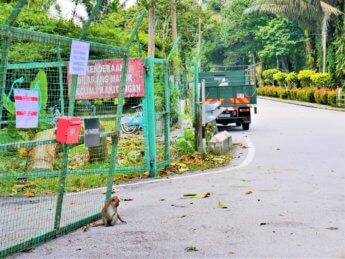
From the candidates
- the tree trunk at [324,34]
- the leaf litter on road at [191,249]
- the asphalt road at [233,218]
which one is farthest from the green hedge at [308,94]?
the leaf litter on road at [191,249]

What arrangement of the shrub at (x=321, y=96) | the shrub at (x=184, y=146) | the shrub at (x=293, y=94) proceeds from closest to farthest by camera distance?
the shrub at (x=184, y=146)
the shrub at (x=321, y=96)
the shrub at (x=293, y=94)

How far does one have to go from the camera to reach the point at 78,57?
18.3ft

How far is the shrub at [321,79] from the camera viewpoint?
38409 mm

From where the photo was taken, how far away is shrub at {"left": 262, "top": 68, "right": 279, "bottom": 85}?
56.6 meters

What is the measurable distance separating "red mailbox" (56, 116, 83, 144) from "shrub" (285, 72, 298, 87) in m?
43.4

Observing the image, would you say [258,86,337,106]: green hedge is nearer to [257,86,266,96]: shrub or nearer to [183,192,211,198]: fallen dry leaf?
[257,86,266,96]: shrub

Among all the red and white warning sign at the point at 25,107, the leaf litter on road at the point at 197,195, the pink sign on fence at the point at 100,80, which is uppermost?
the pink sign on fence at the point at 100,80

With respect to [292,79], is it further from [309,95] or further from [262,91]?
[262,91]

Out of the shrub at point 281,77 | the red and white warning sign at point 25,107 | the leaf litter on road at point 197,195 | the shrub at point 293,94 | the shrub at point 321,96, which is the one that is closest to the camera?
the red and white warning sign at point 25,107

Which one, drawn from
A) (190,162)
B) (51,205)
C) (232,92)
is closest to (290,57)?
(232,92)

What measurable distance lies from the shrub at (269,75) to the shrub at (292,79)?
728 centimetres

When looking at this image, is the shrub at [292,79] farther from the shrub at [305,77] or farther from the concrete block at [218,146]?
the concrete block at [218,146]

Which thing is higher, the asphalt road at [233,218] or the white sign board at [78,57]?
the white sign board at [78,57]

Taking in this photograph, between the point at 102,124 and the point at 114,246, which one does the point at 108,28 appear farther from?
the point at 114,246
